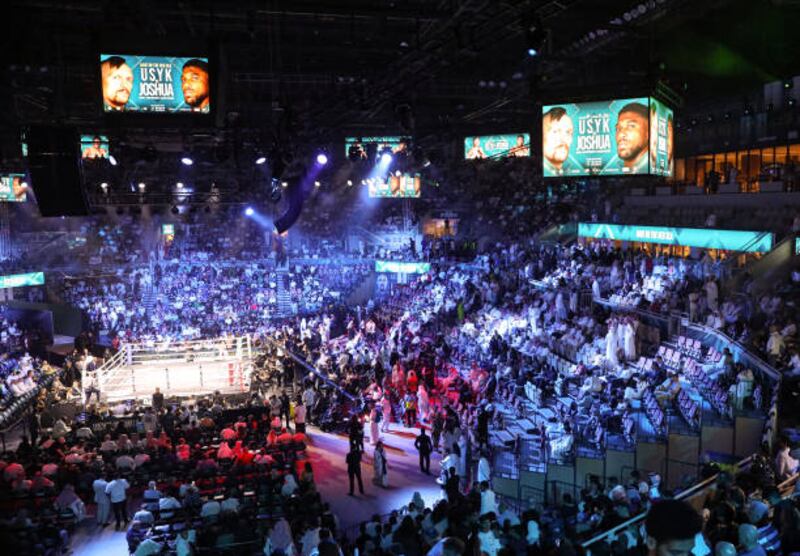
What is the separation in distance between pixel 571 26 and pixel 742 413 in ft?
35.8

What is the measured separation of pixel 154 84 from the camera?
8281mm

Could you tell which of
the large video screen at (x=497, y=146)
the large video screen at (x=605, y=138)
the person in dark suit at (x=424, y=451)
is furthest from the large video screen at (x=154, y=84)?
the large video screen at (x=497, y=146)

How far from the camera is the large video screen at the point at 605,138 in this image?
35.5 ft

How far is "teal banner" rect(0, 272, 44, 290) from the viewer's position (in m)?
28.5

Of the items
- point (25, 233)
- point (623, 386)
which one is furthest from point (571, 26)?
point (25, 233)

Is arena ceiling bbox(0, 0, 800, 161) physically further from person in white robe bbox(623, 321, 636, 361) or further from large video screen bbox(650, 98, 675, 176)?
person in white robe bbox(623, 321, 636, 361)

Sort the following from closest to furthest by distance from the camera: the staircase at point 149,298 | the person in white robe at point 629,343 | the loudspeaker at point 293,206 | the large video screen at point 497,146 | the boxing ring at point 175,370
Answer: the person in white robe at point 629,343, the loudspeaker at point 293,206, the boxing ring at point 175,370, the large video screen at point 497,146, the staircase at point 149,298

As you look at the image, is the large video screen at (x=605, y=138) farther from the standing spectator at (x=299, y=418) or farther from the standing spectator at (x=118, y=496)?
the standing spectator at (x=118, y=496)

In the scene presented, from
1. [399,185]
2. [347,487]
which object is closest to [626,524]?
[347,487]

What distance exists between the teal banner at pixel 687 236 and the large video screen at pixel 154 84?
492 inches

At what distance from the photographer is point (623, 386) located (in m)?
12.4

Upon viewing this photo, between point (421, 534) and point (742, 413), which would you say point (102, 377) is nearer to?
point (421, 534)

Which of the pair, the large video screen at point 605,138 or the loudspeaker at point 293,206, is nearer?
the large video screen at point 605,138

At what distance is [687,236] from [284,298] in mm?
20228
